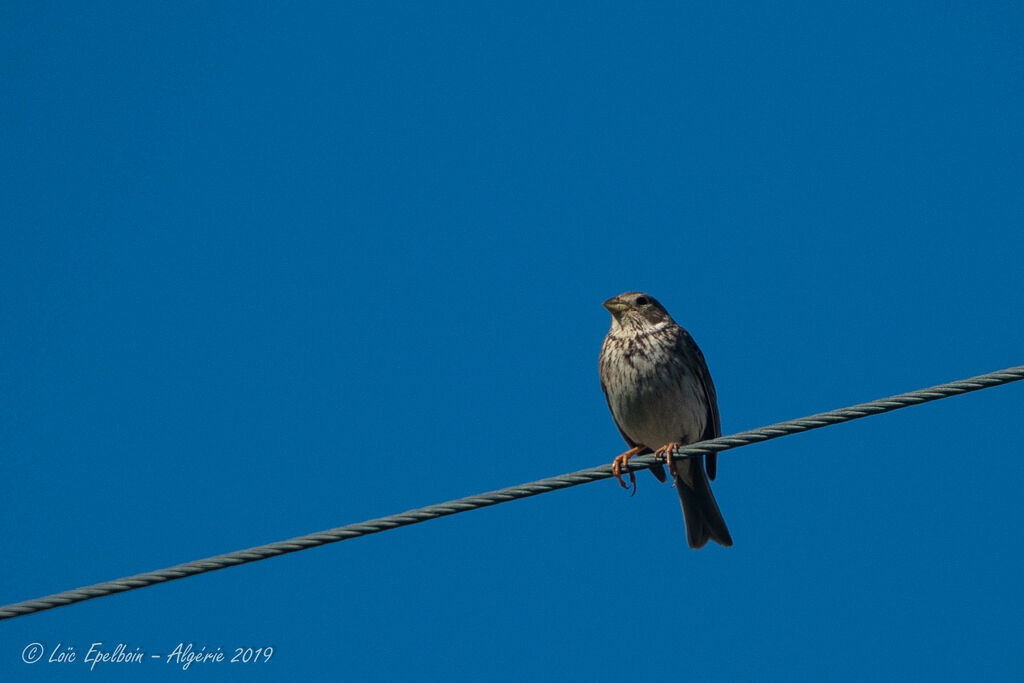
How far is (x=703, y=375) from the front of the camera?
7887mm

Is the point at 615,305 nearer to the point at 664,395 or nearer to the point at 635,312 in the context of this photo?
the point at 635,312

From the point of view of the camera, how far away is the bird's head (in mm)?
7934

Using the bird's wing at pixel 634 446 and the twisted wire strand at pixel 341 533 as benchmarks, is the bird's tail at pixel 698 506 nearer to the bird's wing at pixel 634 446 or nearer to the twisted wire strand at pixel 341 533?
the bird's wing at pixel 634 446

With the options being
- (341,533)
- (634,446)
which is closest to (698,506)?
(634,446)

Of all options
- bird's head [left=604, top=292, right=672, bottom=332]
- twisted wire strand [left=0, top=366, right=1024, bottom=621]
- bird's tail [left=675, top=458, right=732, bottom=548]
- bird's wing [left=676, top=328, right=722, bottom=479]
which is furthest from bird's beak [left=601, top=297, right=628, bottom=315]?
twisted wire strand [left=0, top=366, right=1024, bottom=621]

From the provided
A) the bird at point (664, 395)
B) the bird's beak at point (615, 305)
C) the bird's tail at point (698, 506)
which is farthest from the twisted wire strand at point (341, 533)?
the bird's beak at point (615, 305)

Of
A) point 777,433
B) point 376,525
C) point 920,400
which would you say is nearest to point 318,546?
point 376,525

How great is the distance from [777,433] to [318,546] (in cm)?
192

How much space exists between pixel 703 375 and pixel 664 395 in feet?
1.37

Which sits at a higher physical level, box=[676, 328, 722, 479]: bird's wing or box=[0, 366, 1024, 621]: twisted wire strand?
box=[676, 328, 722, 479]: bird's wing

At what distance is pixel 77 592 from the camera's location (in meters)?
4.90

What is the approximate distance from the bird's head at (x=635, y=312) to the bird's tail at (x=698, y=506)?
3.07 ft

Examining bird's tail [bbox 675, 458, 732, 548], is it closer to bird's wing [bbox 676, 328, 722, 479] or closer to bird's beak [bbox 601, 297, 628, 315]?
bird's wing [bbox 676, 328, 722, 479]

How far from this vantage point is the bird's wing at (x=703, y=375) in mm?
7805
